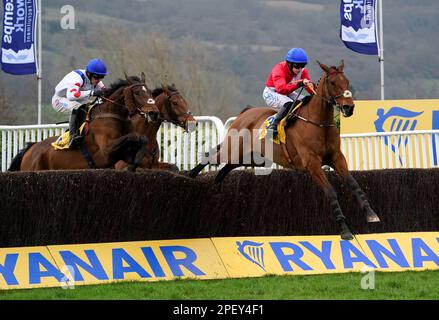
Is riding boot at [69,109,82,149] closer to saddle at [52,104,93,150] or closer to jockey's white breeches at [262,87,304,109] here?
saddle at [52,104,93,150]

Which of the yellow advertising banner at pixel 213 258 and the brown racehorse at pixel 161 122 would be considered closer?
the yellow advertising banner at pixel 213 258

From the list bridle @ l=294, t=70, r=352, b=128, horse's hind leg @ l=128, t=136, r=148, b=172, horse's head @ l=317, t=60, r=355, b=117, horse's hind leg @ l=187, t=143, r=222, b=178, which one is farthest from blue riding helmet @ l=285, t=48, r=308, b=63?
horse's hind leg @ l=128, t=136, r=148, b=172

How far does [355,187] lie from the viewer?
10.4 m

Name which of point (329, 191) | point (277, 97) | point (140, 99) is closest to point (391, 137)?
point (277, 97)

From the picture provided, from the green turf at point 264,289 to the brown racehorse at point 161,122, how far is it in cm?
326

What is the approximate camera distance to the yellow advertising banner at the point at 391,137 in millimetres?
13531

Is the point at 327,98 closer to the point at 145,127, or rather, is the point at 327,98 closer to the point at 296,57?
the point at 296,57

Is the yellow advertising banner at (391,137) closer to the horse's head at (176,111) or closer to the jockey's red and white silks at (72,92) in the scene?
the horse's head at (176,111)

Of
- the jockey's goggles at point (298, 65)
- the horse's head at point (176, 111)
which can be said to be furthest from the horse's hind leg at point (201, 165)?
the jockey's goggles at point (298, 65)

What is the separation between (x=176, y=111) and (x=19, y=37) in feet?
21.5

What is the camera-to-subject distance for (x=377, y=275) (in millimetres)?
9953

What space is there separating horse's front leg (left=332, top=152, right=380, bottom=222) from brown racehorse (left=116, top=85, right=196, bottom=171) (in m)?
2.34

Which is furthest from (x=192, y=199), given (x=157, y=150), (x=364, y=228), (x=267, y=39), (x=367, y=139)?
(x=267, y=39)
